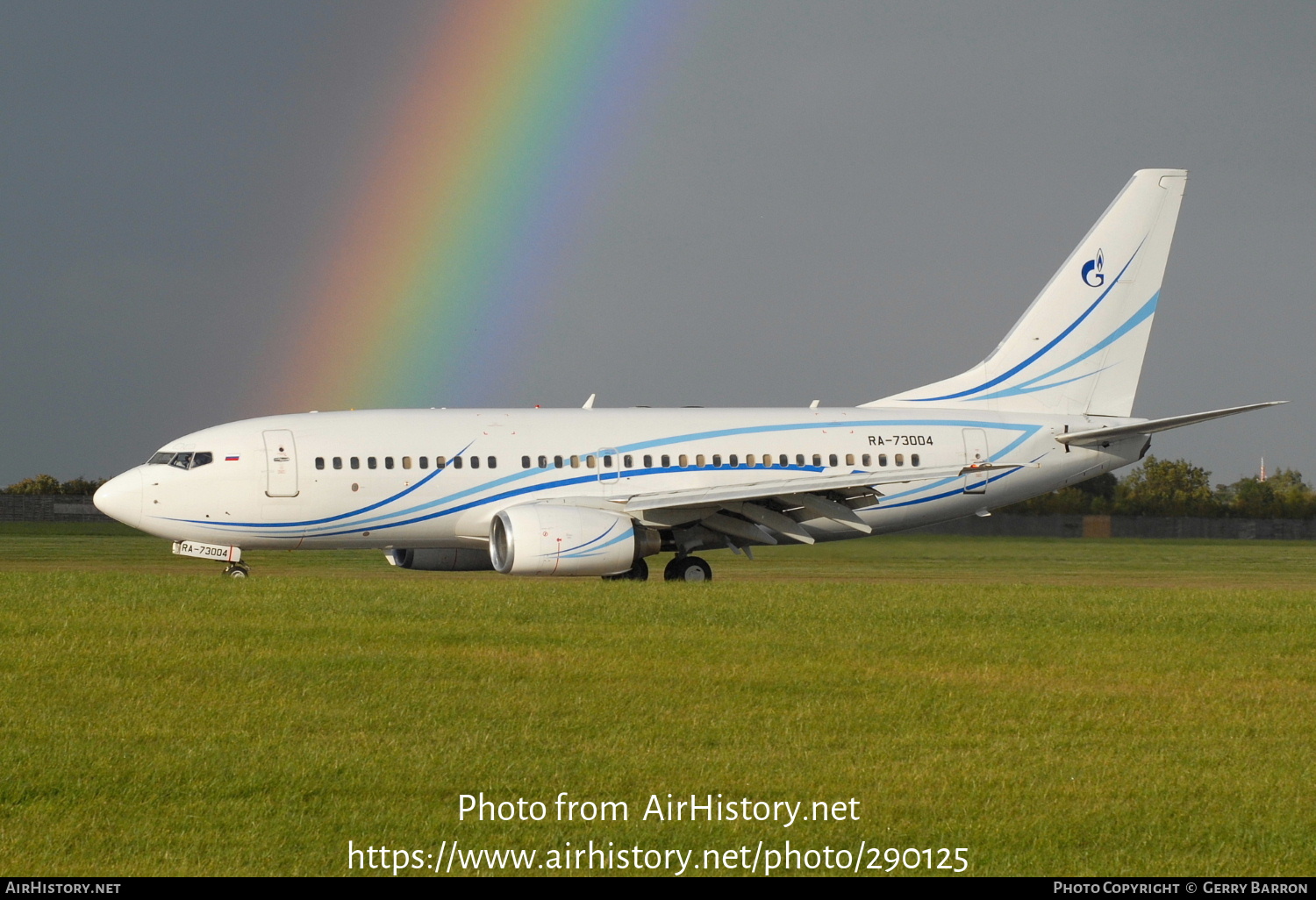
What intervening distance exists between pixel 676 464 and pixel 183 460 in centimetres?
935

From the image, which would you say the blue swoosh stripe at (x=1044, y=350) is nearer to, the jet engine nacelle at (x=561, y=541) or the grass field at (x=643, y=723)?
the jet engine nacelle at (x=561, y=541)

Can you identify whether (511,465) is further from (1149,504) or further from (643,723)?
(1149,504)

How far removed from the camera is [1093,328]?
34125mm

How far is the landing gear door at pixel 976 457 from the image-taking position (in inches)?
1252

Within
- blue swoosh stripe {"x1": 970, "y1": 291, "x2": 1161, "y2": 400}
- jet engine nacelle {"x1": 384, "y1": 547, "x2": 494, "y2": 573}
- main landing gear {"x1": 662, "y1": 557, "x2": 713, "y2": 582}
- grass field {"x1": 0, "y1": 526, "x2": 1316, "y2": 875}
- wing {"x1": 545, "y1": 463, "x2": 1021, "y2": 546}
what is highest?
blue swoosh stripe {"x1": 970, "y1": 291, "x2": 1161, "y2": 400}

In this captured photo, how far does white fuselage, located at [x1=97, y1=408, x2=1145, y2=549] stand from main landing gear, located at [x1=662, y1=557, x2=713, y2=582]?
42.9 inches

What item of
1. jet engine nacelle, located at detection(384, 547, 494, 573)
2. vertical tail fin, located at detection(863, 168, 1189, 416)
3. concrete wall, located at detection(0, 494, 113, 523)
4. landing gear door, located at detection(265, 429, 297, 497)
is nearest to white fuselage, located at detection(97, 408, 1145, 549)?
landing gear door, located at detection(265, 429, 297, 497)

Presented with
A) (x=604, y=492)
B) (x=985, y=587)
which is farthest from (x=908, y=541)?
(x=985, y=587)

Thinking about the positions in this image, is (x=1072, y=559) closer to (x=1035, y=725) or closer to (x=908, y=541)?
(x=908, y=541)

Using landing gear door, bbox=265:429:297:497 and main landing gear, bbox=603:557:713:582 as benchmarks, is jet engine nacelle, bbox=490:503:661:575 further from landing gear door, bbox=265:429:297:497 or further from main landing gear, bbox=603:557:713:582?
landing gear door, bbox=265:429:297:497

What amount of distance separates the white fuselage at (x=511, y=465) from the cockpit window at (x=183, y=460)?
2.8 inches

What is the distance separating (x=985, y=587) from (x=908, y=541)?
1002 inches

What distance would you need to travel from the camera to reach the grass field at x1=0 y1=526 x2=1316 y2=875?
27.9ft
